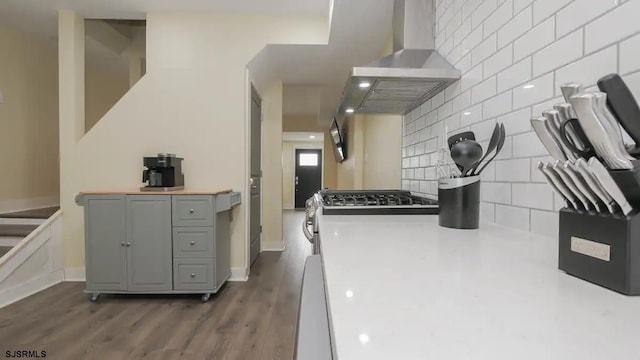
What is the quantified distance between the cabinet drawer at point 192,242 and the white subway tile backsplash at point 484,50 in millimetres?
2271

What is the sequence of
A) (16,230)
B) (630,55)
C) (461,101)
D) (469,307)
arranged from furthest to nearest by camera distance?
(16,230), (461,101), (630,55), (469,307)

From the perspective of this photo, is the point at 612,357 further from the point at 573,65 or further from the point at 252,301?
the point at 252,301

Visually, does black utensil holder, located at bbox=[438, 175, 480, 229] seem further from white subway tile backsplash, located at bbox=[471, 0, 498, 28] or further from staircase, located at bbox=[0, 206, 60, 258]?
staircase, located at bbox=[0, 206, 60, 258]

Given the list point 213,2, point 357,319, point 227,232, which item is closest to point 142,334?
point 227,232

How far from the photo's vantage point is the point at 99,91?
15.5ft

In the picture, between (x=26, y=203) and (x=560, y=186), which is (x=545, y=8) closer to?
(x=560, y=186)

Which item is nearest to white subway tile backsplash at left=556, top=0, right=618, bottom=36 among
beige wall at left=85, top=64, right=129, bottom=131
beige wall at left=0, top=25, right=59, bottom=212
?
beige wall at left=0, top=25, right=59, bottom=212

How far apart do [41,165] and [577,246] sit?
5.08 meters

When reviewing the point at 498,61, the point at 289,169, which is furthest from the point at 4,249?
the point at 289,169

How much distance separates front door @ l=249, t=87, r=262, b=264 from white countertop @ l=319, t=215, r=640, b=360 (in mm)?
3101

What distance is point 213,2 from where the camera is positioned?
2926 mm

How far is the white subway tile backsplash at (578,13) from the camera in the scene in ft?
2.38

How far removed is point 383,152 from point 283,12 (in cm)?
167

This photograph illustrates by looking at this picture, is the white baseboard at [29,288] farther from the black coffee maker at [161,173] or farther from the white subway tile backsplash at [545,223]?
the white subway tile backsplash at [545,223]
